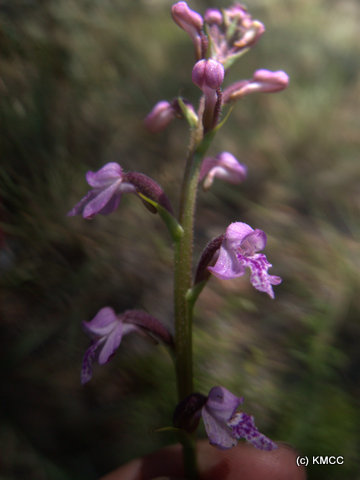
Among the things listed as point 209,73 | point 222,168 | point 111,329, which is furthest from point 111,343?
point 209,73

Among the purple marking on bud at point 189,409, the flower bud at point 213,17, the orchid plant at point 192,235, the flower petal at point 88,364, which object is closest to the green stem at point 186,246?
the orchid plant at point 192,235

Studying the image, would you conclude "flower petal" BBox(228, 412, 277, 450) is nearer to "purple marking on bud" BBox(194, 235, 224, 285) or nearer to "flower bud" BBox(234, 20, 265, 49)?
"purple marking on bud" BBox(194, 235, 224, 285)

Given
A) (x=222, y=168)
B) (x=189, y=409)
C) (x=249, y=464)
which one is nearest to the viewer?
(x=189, y=409)

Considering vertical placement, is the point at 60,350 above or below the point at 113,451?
above

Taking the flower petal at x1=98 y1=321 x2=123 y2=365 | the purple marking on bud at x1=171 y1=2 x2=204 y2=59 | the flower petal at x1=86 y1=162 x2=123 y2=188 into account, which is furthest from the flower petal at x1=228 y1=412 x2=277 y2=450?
the purple marking on bud at x1=171 y1=2 x2=204 y2=59

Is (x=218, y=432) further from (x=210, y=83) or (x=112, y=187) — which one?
(x=210, y=83)

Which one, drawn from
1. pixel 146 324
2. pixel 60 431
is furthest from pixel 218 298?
pixel 146 324

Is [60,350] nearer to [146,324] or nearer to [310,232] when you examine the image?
[146,324]
